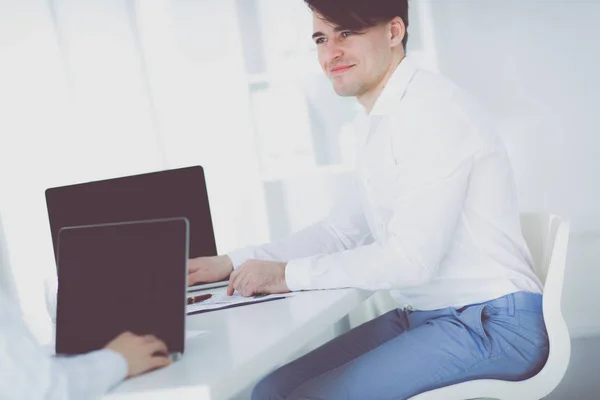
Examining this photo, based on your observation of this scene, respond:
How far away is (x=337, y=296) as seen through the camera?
1.63m

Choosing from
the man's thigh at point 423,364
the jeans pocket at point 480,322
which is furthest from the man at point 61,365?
the jeans pocket at point 480,322

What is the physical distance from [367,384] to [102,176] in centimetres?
234

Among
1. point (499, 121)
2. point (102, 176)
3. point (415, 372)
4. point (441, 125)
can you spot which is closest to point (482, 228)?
point (441, 125)

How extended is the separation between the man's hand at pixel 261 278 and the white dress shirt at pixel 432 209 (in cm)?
3

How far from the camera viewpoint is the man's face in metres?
1.97

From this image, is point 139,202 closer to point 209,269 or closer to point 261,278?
point 209,269

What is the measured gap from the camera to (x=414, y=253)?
65.0 inches

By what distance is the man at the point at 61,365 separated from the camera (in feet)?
3.46

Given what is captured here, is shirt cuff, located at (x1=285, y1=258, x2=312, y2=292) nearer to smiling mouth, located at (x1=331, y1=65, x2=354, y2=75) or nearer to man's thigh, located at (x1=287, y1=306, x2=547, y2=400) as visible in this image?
man's thigh, located at (x1=287, y1=306, x2=547, y2=400)

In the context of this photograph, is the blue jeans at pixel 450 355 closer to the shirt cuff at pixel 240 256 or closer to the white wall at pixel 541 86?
the shirt cuff at pixel 240 256

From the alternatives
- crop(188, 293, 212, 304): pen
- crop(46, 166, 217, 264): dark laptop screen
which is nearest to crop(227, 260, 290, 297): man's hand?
crop(188, 293, 212, 304): pen

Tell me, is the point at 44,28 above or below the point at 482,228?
above

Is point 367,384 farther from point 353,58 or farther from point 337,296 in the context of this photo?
point 353,58

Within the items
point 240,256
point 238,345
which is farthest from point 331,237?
point 238,345
